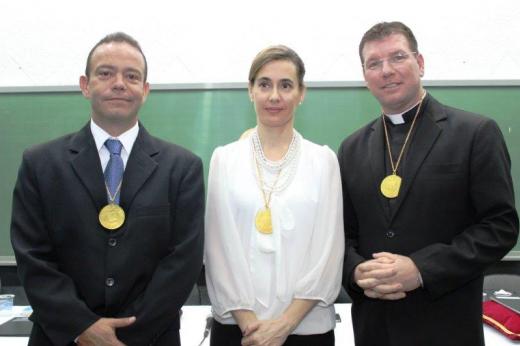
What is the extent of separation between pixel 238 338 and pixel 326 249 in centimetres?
51

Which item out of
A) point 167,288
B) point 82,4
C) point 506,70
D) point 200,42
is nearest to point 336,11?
point 200,42

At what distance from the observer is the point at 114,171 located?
190 centimetres

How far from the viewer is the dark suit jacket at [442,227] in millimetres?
1862

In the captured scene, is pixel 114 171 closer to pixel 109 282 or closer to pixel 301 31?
pixel 109 282

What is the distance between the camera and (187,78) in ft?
14.0

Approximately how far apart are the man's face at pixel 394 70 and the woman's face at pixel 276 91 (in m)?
0.35

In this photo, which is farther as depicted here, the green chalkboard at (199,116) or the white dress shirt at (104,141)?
the green chalkboard at (199,116)

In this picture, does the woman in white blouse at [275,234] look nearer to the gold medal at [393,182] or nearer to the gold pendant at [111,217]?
the gold medal at [393,182]

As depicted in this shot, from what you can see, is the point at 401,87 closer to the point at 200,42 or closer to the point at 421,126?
the point at 421,126

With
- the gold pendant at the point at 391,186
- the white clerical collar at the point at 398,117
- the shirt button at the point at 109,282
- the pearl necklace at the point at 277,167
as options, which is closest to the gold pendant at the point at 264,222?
the pearl necklace at the point at 277,167

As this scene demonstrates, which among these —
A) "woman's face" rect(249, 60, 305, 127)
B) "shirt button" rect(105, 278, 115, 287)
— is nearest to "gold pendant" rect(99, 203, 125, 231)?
"shirt button" rect(105, 278, 115, 287)

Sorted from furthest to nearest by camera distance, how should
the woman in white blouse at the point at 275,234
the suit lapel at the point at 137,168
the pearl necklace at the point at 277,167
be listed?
the pearl necklace at the point at 277,167, the woman in white blouse at the point at 275,234, the suit lapel at the point at 137,168

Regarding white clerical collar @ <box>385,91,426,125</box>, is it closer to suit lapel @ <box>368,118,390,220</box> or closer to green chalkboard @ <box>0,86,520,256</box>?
suit lapel @ <box>368,118,390,220</box>

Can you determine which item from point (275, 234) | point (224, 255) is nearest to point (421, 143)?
point (275, 234)
